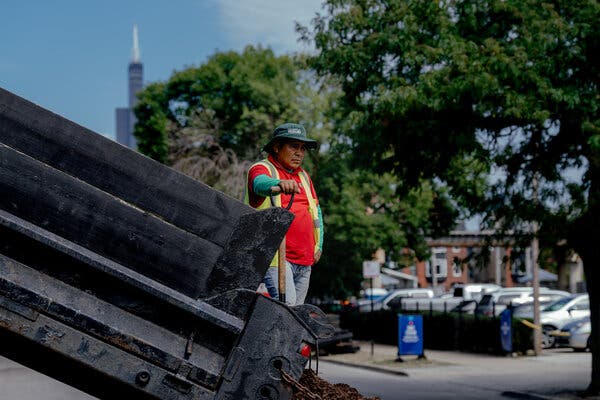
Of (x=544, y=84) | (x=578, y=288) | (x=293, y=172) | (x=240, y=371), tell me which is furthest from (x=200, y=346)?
(x=578, y=288)

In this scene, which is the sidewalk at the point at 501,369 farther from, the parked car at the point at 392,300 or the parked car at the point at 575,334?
the parked car at the point at 392,300

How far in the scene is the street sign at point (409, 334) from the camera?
78.0ft

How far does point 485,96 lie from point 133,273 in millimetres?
11018

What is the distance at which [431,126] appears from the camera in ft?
48.1

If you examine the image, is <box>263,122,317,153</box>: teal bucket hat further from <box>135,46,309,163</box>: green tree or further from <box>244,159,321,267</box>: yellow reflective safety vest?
<box>135,46,309,163</box>: green tree

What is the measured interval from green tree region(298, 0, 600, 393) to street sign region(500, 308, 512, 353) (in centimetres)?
936

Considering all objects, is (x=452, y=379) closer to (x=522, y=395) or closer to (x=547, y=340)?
(x=522, y=395)

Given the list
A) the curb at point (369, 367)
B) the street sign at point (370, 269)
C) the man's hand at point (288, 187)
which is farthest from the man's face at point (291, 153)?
the street sign at point (370, 269)

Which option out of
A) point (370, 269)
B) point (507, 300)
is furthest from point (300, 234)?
point (507, 300)

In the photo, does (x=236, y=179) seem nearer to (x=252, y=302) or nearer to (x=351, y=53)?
(x=351, y=53)

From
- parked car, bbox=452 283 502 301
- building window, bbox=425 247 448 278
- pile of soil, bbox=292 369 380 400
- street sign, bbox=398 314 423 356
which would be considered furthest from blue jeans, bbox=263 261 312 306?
building window, bbox=425 247 448 278

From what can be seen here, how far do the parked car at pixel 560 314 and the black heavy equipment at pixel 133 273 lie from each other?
26961 millimetres

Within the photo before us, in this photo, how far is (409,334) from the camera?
2383 cm

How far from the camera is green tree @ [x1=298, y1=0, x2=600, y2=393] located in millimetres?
13750
